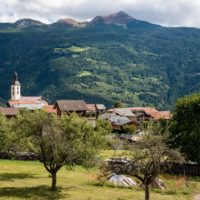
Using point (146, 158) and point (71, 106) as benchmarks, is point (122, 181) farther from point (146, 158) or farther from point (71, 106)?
point (71, 106)

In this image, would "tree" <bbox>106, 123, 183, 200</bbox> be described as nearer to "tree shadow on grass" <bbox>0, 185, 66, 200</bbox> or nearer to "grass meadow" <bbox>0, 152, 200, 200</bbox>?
"grass meadow" <bbox>0, 152, 200, 200</bbox>

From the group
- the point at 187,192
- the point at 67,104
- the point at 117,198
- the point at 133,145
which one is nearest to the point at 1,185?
the point at 117,198

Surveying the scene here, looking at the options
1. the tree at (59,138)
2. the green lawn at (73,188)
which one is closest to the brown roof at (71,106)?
the green lawn at (73,188)

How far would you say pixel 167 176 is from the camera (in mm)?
64188

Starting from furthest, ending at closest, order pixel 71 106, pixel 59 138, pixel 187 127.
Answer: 1. pixel 71 106
2. pixel 187 127
3. pixel 59 138

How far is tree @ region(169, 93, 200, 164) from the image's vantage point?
66.6m

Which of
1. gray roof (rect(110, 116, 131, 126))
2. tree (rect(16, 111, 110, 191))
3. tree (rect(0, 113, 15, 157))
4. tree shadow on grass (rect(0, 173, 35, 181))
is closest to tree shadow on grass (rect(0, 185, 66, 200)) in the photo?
tree (rect(16, 111, 110, 191))

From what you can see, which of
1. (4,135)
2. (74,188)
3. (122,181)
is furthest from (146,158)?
(4,135)

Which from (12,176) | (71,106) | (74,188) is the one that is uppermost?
(71,106)

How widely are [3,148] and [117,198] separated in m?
33.7

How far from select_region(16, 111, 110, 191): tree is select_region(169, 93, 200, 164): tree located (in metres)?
22.6

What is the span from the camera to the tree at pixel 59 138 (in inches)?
1826

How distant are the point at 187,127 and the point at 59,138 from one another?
29.5 m

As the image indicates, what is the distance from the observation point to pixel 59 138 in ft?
152
